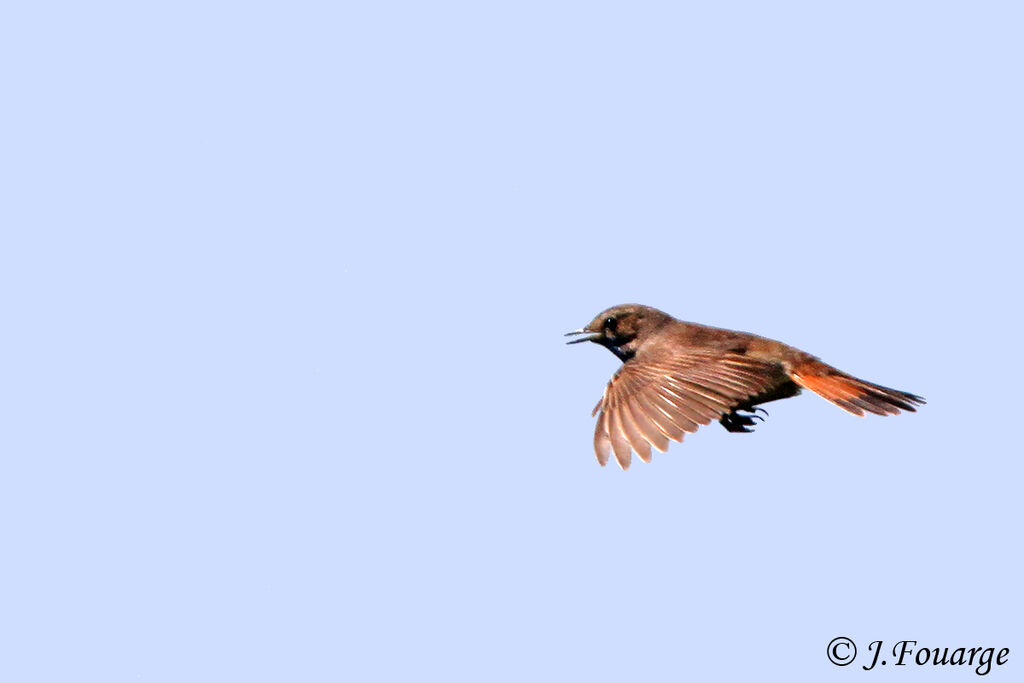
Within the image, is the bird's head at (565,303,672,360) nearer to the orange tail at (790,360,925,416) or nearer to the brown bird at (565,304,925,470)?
the brown bird at (565,304,925,470)

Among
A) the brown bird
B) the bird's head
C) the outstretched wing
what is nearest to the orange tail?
the brown bird

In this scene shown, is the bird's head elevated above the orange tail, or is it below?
above

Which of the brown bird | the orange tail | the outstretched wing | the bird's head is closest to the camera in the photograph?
the outstretched wing

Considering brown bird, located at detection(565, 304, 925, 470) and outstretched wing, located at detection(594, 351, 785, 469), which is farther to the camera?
brown bird, located at detection(565, 304, 925, 470)

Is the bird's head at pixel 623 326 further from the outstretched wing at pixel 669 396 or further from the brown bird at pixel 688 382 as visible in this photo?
the outstretched wing at pixel 669 396

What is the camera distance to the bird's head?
1045cm

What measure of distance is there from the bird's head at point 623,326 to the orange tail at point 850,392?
1.33 m

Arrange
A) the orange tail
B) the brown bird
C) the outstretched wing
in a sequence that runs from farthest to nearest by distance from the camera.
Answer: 1. the orange tail
2. the brown bird
3. the outstretched wing

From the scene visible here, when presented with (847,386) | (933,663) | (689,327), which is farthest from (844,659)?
(689,327)

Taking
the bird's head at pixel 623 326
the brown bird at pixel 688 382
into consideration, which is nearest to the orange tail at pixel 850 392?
the brown bird at pixel 688 382

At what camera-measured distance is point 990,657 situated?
863 centimetres

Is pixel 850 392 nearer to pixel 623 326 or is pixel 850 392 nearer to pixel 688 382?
pixel 688 382

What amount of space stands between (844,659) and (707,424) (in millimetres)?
1958

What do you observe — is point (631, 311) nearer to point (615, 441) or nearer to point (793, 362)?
point (793, 362)
